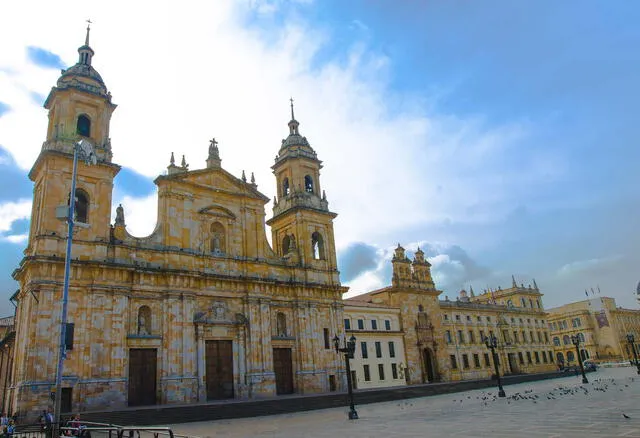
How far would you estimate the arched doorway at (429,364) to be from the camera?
181ft

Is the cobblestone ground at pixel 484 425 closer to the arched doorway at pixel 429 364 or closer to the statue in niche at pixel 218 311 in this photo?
the statue in niche at pixel 218 311

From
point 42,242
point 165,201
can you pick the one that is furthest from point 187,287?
point 42,242

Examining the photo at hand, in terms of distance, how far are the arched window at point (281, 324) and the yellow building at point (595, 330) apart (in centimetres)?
7098

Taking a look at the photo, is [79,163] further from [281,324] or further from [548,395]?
[548,395]

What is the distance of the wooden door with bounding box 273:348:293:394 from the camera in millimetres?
36562

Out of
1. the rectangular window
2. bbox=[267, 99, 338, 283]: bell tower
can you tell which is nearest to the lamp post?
bbox=[267, 99, 338, 283]: bell tower

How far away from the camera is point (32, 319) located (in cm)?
2638

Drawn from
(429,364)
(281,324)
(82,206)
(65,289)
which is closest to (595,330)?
(429,364)

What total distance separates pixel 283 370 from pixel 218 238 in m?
11.4

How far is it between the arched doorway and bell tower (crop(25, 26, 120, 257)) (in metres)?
38.6

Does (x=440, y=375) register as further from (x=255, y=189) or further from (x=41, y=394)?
(x=41, y=394)

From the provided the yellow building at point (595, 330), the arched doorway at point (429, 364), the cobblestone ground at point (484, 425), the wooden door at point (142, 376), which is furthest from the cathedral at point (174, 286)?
the yellow building at point (595, 330)

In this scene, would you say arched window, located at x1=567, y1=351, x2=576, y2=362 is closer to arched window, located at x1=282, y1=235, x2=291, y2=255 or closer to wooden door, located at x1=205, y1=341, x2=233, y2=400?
arched window, located at x1=282, y1=235, x2=291, y2=255

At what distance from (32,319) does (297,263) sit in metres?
19.9
